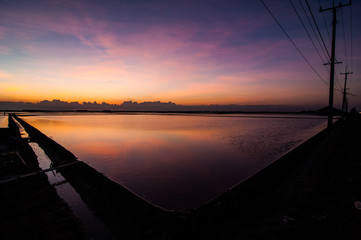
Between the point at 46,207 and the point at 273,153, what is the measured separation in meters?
10.4

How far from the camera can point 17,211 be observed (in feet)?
14.4

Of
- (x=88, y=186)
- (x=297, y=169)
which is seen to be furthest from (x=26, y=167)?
(x=297, y=169)

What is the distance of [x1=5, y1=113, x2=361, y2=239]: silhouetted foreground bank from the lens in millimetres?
3283

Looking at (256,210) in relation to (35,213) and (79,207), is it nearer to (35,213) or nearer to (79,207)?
(79,207)

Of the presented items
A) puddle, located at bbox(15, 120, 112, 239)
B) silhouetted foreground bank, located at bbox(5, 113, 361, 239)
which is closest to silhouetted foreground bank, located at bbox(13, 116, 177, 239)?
silhouetted foreground bank, located at bbox(5, 113, 361, 239)

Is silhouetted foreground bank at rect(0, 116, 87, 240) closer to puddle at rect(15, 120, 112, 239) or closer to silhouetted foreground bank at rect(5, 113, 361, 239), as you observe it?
puddle at rect(15, 120, 112, 239)

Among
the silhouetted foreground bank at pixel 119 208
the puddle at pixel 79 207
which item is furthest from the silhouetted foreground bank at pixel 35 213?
the silhouetted foreground bank at pixel 119 208

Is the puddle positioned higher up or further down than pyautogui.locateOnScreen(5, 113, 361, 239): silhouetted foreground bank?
further down

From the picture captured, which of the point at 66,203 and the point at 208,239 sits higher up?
the point at 208,239

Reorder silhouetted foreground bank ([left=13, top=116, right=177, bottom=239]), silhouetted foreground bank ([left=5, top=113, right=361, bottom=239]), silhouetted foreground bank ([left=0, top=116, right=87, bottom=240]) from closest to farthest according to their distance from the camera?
1. silhouetted foreground bank ([left=5, top=113, right=361, bottom=239])
2. silhouetted foreground bank ([left=13, top=116, right=177, bottom=239])
3. silhouetted foreground bank ([left=0, top=116, right=87, bottom=240])

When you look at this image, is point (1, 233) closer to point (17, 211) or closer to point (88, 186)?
point (17, 211)

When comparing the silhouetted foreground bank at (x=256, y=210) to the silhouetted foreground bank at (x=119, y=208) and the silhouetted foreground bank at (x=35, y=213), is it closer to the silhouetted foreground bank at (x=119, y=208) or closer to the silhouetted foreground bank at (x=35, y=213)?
the silhouetted foreground bank at (x=119, y=208)

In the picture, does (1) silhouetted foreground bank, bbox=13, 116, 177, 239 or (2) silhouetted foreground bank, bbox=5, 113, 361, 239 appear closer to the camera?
(2) silhouetted foreground bank, bbox=5, 113, 361, 239

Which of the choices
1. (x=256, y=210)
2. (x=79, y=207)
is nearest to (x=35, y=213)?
(x=79, y=207)
